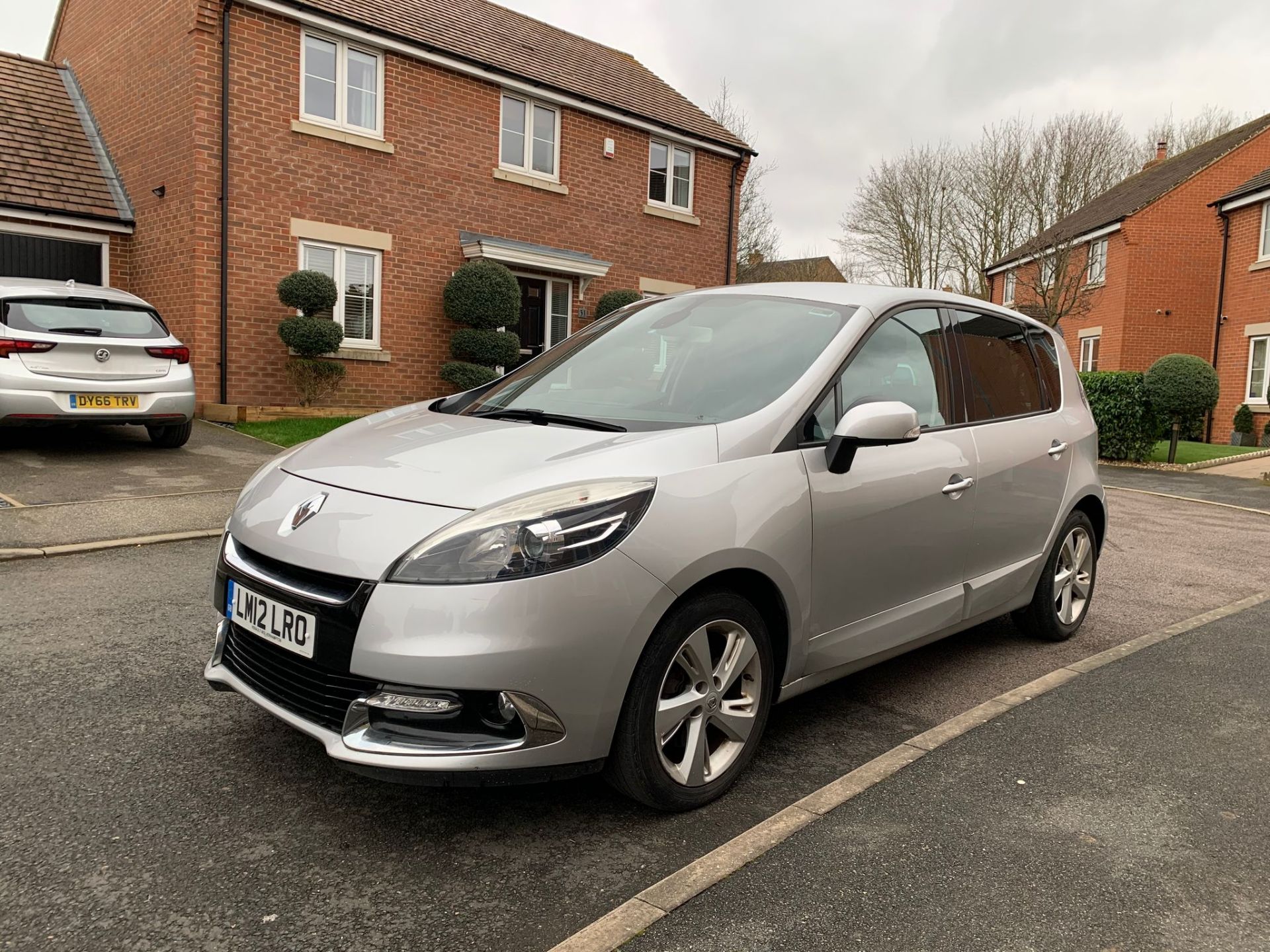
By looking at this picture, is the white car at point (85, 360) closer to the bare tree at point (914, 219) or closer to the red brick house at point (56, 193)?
the red brick house at point (56, 193)

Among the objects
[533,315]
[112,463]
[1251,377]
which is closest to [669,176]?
[533,315]

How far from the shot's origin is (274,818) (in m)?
2.79

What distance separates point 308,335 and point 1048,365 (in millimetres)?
10625

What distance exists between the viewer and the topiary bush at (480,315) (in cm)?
Result: 1507

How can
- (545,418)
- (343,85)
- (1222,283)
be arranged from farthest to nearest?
(1222,283) → (343,85) → (545,418)

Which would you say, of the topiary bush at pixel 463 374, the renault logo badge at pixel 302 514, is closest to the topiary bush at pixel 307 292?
the topiary bush at pixel 463 374

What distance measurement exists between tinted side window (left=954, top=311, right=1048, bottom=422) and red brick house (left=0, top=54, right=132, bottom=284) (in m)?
13.9

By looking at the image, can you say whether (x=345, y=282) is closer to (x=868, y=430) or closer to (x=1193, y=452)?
(x=868, y=430)

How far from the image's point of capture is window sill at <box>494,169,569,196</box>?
1630 cm

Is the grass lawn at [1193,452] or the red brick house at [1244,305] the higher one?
Result: the red brick house at [1244,305]

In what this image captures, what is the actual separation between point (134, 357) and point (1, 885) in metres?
7.61

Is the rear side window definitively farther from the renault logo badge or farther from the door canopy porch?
the renault logo badge

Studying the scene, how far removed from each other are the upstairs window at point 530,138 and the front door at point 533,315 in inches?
74.4

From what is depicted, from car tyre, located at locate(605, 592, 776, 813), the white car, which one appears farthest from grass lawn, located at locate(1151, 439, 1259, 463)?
car tyre, located at locate(605, 592, 776, 813)
